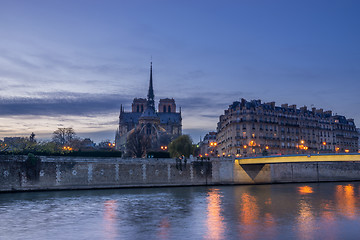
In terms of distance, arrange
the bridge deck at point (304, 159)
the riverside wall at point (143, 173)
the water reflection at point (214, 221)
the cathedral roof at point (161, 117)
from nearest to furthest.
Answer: the water reflection at point (214, 221) → the bridge deck at point (304, 159) → the riverside wall at point (143, 173) → the cathedral roof at point (161, 117)

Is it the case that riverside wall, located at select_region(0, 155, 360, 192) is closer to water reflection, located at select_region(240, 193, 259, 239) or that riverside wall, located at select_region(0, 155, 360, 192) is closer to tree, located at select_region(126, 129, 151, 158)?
water reflection, located at select_region(240, 193, 259, 239)

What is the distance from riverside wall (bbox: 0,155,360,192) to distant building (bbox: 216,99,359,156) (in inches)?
311

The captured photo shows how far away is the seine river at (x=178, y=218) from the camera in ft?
83.4

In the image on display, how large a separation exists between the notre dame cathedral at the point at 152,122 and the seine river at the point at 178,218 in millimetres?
90826

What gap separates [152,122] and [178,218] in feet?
401

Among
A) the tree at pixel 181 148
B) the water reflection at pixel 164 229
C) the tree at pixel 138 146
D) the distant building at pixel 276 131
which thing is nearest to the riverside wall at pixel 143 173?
the distant building at pixel 276 131

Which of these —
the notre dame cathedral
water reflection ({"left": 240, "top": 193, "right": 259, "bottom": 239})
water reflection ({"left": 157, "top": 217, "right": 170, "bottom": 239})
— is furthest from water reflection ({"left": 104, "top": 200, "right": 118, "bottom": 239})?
the notre dame cathedral

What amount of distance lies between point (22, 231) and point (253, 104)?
7732cm

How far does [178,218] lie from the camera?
31.7 metres

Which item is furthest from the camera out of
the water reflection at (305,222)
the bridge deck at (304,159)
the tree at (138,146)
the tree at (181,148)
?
the tree at (138,146)

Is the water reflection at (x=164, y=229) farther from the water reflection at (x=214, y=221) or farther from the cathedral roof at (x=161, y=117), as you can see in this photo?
the cathedral roof at (x=161, y=117)

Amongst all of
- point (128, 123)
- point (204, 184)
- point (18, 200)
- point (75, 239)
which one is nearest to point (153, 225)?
point (75, 239)

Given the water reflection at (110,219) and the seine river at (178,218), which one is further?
the water reflection at (110,219)

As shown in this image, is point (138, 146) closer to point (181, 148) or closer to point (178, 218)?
point (181, 148)
